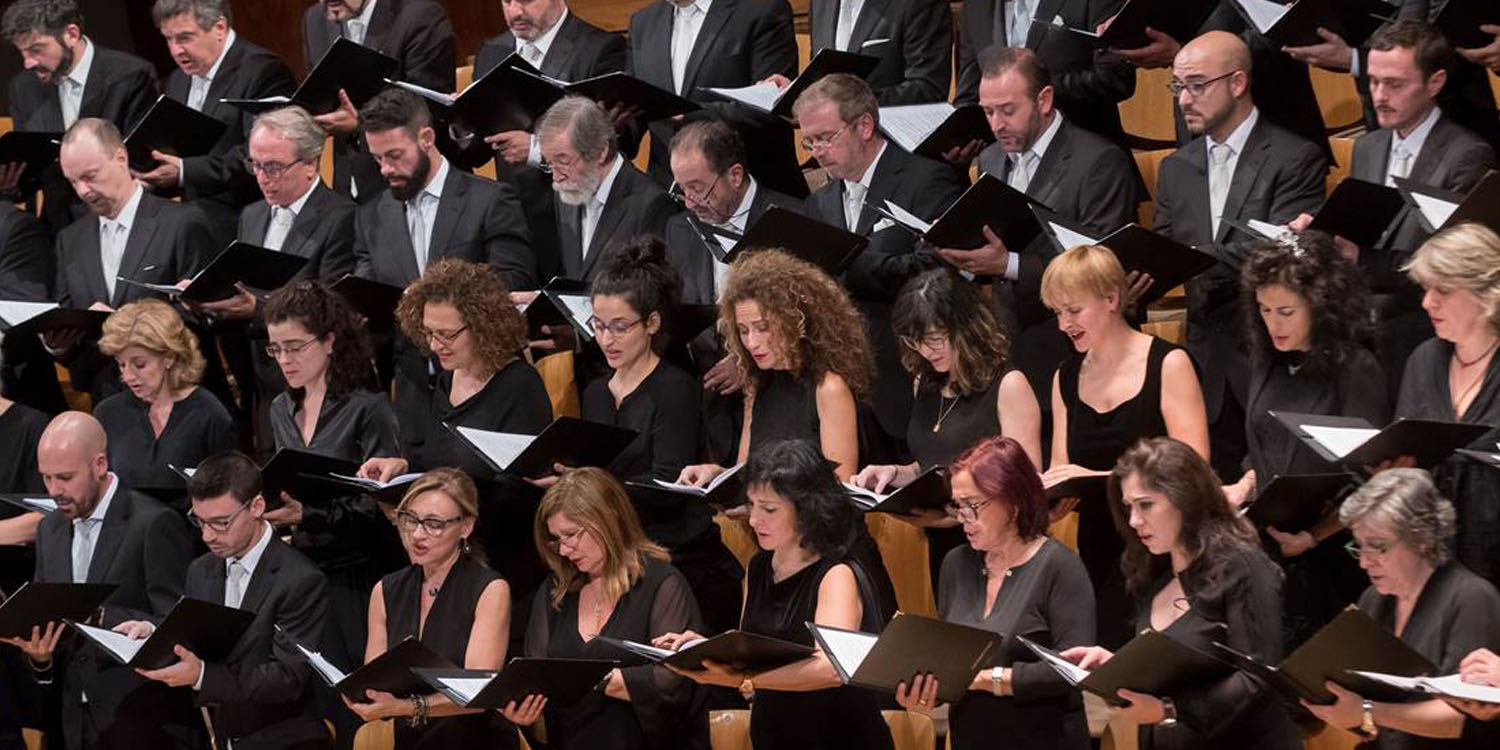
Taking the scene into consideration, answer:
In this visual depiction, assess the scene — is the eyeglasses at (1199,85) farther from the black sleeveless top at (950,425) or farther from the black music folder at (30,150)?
the black music folder at (30,150)

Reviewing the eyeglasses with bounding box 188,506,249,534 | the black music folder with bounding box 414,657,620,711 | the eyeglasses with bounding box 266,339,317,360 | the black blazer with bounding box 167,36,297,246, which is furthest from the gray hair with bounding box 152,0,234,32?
the black music folder with bounding box 414,657,620,711

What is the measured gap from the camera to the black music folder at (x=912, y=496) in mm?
4055

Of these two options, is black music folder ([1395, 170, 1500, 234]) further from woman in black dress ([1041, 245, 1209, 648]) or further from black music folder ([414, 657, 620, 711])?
black music folder ([414, 657, 620, 711])

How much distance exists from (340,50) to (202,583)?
1575mm

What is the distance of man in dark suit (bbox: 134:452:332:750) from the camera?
4.53 meters

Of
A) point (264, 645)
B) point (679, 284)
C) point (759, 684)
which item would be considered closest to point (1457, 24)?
point (679, 284)

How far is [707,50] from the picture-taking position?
19.0ft

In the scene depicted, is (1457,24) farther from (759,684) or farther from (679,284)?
(759,684)

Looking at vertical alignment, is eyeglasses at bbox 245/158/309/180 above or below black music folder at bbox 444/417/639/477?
above

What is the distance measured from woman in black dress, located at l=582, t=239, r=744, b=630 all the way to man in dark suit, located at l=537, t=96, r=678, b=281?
0.41 metres

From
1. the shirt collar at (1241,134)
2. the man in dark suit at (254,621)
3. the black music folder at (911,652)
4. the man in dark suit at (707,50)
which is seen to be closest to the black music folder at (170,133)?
the man in dark suit at (707,50)

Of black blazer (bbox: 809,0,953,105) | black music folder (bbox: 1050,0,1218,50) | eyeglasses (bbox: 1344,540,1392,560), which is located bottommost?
eyeglasses (bbox: 1344,540,1392,560)

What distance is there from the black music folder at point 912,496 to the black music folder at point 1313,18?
1.32 m

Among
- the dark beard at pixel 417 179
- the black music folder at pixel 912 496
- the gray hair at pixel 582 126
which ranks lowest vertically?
the black music folder at pixel 912 496
